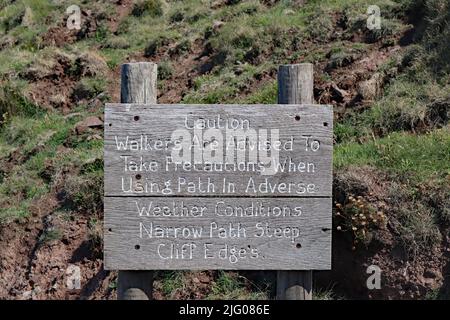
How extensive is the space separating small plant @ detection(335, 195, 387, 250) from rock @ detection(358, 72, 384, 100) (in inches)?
88.1

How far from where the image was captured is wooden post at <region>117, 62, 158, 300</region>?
476 cm

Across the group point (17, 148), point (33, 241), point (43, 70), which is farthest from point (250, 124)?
point (43, 70)

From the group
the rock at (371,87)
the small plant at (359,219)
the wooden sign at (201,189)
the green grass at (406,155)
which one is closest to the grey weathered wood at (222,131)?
the wooden sign at (201,189)

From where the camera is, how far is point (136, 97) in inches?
188

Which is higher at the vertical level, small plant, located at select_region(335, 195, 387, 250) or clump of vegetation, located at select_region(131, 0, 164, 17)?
clump of vegetation, located at select_region(131, 0, 164, 17)

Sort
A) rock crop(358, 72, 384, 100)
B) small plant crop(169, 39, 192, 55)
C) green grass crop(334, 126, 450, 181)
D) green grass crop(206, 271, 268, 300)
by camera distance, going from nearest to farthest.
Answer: green grass crop(206, 271, 268, 300) < green grass crop(334, 126, 450, 181) < rock crop(358, 72, 384, 100) < small plant crop(169, 39, 192, 55)

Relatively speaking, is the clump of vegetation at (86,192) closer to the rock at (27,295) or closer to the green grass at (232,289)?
the rock at (27,295)

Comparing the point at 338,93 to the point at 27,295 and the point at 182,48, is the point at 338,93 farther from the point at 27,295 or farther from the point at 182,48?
the point at 27,295

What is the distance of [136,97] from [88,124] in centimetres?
501

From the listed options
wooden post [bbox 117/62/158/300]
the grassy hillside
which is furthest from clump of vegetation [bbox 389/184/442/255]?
wooden post [bbox 117/62/158/300]

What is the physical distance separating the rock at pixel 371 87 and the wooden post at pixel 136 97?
181 inches

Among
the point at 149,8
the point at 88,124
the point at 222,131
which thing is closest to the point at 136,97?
the point at 222,131

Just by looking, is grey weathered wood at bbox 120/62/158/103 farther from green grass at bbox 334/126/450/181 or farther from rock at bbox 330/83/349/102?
rock at bbox 330/83/349/102

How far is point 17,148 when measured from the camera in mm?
9797
